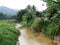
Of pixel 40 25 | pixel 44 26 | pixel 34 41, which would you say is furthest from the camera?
pixel 40 25

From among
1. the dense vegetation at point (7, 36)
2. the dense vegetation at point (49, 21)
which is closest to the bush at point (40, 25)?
the dense vegetation at point (49, 21)

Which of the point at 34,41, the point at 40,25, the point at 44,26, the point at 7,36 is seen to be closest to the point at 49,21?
the point at 44,26

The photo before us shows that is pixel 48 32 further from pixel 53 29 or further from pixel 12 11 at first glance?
pixel 12 11

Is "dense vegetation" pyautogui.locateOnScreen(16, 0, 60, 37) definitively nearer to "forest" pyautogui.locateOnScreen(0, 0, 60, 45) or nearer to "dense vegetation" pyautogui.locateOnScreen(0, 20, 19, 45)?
"forest" pyautogui.locateOnScreen(0, 0, 60, 45)

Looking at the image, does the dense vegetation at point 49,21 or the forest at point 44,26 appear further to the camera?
the dense vegetation at point 49,21

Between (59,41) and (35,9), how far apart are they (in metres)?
26.4

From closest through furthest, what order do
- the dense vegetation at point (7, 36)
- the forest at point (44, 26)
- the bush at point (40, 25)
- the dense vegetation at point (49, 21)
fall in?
the dense vegetation at point (7, 36)
the forest at point (44, 26)
the dense vegetation at point (49, 21)
the bush at point (40, 25)

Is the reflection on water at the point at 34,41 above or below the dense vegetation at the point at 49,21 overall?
below

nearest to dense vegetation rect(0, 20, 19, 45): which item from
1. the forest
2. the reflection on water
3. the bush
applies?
the forest

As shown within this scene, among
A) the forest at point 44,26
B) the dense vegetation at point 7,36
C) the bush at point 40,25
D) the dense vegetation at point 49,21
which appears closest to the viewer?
the dense vegetation at point 7,36

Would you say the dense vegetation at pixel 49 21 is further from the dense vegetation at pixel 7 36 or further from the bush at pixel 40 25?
the dense vegetation at pixel 7 36

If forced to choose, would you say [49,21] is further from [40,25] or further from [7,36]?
[7,36]

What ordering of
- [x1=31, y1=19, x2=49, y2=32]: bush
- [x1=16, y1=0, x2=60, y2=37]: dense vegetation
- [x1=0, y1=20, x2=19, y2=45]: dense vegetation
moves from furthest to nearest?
[x1=31, y1=19, x2=49, y2=32]: bush < [x1=16, y1=0, x2=60, y2=37]: dense vegetation < [x1=0, y1=20, x2=19, y2=45]: dense vegetation

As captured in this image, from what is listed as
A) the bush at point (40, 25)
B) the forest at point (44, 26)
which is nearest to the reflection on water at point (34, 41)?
the forest at point (44, 26)
